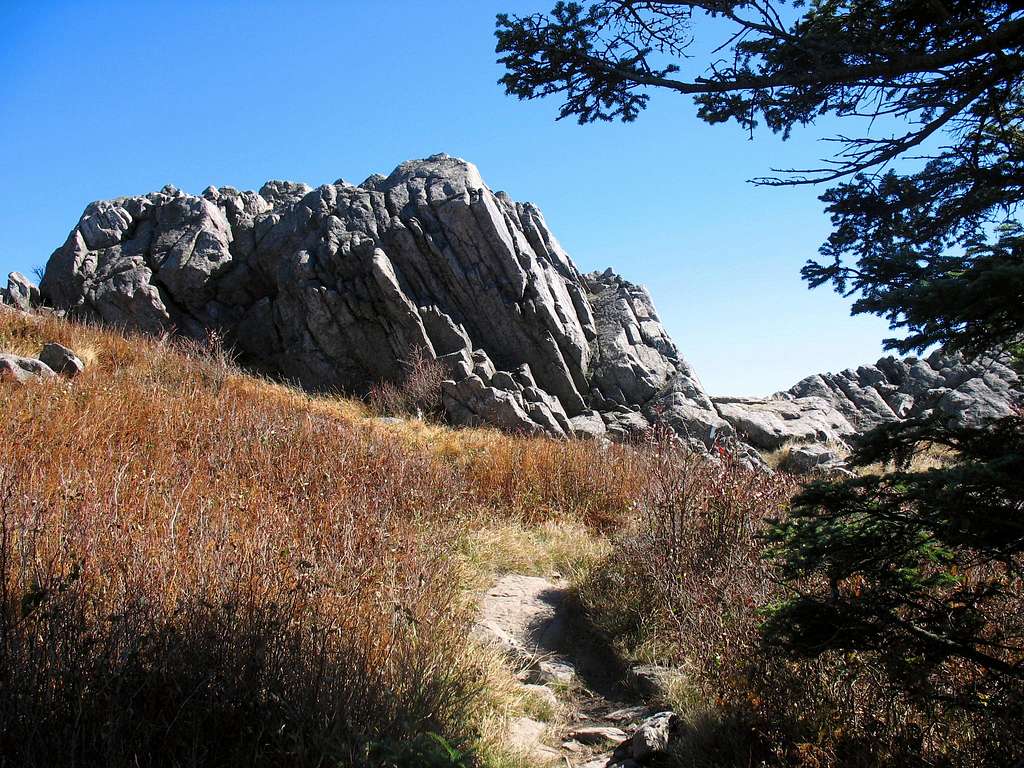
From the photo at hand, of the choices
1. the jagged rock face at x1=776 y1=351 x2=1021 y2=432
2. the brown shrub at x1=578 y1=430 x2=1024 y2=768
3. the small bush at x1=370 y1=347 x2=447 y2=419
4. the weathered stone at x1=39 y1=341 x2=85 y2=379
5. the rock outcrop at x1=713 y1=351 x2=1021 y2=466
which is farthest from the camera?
the jagged rock face at x1=776 y1=351 x2=1021 y2=432

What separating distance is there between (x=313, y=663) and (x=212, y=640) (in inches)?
19.0

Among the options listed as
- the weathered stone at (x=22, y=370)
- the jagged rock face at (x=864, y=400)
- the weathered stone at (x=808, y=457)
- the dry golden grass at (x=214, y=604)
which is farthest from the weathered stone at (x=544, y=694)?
the jagged rock face at (x=864, y=400)

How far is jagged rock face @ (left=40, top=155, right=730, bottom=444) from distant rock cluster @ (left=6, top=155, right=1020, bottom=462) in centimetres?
5

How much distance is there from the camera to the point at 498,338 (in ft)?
62.7

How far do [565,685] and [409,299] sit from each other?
48.6ft

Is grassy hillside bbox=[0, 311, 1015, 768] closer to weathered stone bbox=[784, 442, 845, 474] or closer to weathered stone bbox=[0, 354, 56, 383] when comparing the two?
weathered stone bbox=[0, 354, 56, 383]

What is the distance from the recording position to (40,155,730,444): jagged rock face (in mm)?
18578

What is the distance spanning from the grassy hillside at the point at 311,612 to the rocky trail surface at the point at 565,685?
18cm

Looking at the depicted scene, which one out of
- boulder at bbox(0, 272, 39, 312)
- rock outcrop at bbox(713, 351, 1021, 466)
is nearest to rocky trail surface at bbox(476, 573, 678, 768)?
rock outcrop at bbox(713, 351, 1021, 466)

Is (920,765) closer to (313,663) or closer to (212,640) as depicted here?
(313,663)

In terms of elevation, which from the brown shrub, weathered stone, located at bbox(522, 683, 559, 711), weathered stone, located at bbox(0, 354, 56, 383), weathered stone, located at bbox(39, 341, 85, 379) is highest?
weathered stone, located at bbox(39, 341, 85, 379)

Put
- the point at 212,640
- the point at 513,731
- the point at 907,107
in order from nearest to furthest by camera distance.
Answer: the point at 212,640 < the point at 907,107 < the point at 513,731

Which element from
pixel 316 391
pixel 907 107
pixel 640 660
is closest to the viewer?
pixel 907 107

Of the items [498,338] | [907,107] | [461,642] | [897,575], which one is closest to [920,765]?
[897,575]
